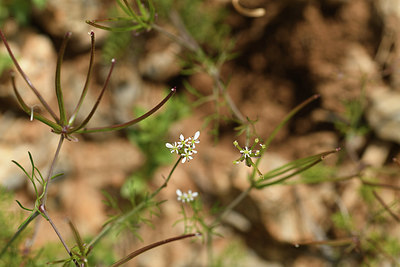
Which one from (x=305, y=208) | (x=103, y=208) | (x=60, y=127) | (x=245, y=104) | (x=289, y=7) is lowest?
(x=60, y=127)

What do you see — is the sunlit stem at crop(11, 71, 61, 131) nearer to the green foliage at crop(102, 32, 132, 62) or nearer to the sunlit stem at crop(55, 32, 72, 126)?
the sunlit stem at crop(55, 32, 72, 126)

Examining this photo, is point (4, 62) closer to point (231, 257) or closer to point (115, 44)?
point (115, 44)

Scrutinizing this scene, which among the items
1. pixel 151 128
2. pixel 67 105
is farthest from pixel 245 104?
pixel 67 105

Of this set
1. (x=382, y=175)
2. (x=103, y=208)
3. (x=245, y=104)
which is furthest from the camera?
(x=103, y=208)

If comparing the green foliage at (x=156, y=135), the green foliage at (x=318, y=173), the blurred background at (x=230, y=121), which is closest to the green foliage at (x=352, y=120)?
the blurred background at (x=230, y=121)

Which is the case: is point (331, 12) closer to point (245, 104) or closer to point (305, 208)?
point (245, 104)

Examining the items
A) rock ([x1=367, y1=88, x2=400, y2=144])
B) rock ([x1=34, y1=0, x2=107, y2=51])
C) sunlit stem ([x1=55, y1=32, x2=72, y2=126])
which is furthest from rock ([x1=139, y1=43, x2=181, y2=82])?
sunlit stem ([x1=55, y1=32, x2=72, y2=126])

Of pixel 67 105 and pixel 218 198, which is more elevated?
pixel 67 105
